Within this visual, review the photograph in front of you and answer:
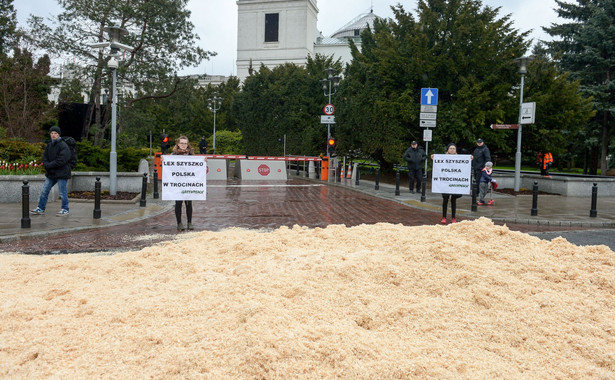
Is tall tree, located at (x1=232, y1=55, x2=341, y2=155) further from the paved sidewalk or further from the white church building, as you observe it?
the white church building

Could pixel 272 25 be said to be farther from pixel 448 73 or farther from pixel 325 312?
pixel 325 312

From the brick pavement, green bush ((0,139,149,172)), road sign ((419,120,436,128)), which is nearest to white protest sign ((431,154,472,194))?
the brick pavement

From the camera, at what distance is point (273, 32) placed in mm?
75312

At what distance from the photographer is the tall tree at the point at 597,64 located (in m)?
32.5

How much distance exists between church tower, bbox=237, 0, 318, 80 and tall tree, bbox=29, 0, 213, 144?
5011 cm

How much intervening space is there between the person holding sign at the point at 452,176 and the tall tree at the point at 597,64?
24501 mm

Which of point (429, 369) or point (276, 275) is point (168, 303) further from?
point (429, 369)

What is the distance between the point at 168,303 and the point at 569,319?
3285 mm

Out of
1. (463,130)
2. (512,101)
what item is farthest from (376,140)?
(512,101)

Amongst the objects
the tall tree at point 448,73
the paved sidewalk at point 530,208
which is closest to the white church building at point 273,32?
the tall tree at point 448,73

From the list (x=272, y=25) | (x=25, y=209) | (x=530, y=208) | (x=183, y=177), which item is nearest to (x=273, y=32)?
(x=272, y=25)

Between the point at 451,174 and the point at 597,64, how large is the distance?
91.1 ft

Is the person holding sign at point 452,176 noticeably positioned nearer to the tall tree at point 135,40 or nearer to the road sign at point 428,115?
the road sign at point 428,115

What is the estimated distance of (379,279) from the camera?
468 centimetres
